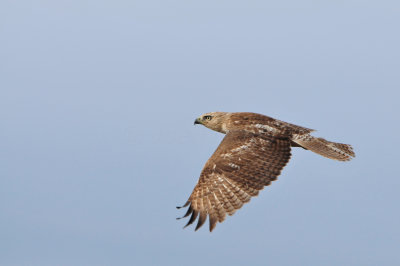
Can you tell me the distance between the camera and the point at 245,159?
48.5 feet

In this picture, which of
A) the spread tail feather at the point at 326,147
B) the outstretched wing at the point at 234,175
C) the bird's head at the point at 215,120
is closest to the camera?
the outstretched wing at the point at 234,175

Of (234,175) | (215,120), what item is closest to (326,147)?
(234,175)

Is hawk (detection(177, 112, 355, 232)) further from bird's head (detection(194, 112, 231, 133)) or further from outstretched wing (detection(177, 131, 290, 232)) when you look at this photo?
bird's head (detection(194, 112, 231, 133))

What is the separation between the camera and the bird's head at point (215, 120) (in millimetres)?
18198

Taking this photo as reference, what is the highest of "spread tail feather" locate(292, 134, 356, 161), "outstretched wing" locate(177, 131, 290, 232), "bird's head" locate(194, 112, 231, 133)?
"bird's head" locate(194, 112, 231, 133)

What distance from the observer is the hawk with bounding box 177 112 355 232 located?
1373cm

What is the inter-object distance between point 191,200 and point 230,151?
174 centimetres

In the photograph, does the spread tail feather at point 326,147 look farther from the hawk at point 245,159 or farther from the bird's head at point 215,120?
the bird's head at point 215,120

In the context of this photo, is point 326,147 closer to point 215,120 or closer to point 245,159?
point 245,159

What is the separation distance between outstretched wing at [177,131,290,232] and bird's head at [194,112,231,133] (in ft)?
8.08

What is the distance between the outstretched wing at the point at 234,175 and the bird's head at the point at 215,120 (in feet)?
8.08

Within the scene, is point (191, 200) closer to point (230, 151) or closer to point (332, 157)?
point (230, 151)

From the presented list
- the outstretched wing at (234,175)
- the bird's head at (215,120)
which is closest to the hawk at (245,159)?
the outstretched wing at (234,175)

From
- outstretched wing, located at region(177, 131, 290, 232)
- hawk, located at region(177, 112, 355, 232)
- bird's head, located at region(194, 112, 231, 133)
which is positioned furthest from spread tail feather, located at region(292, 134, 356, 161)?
bird's head, located at region(194, 112, 231, 133)
